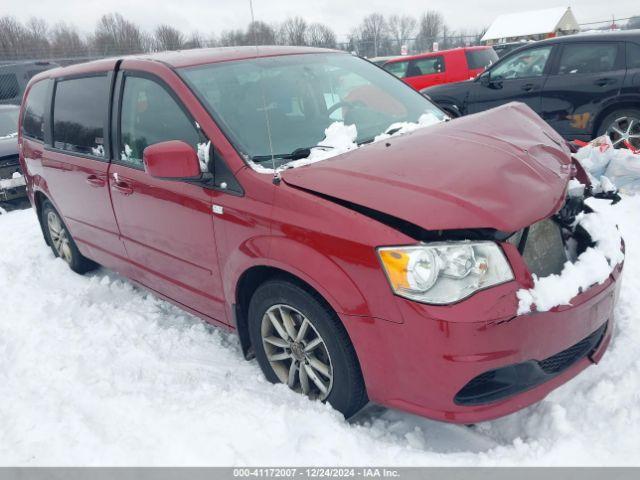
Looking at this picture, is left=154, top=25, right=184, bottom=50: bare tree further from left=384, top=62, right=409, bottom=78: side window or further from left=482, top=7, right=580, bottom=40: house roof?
left=482, top=7, right=580, bottom=40: house roof

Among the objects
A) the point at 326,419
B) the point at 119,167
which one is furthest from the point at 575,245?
the point at 119,167

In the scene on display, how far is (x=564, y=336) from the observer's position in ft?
7.55

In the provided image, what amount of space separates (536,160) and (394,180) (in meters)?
0.81

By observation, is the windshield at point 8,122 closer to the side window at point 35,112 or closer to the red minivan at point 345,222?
the side window at point 35,112

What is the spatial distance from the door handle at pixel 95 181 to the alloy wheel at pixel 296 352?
69.5 inches

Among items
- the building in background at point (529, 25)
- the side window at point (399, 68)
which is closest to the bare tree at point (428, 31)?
the building in background at point (529, 25)

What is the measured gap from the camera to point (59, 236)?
16.6ft

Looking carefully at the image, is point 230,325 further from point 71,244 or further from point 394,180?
point 71,244

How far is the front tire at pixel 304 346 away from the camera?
2.44 m

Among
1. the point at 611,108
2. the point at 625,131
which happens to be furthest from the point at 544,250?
the point at 611,108

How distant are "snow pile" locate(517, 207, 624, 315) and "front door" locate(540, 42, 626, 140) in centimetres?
482

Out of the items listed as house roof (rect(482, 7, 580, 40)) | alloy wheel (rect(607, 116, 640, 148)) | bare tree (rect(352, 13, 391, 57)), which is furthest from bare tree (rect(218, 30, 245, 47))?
house roof (rect(482, 7, 580, 40))

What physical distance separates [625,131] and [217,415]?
632 cm

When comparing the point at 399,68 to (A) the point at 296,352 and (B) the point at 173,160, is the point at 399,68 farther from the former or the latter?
(A) the point at 296,352
